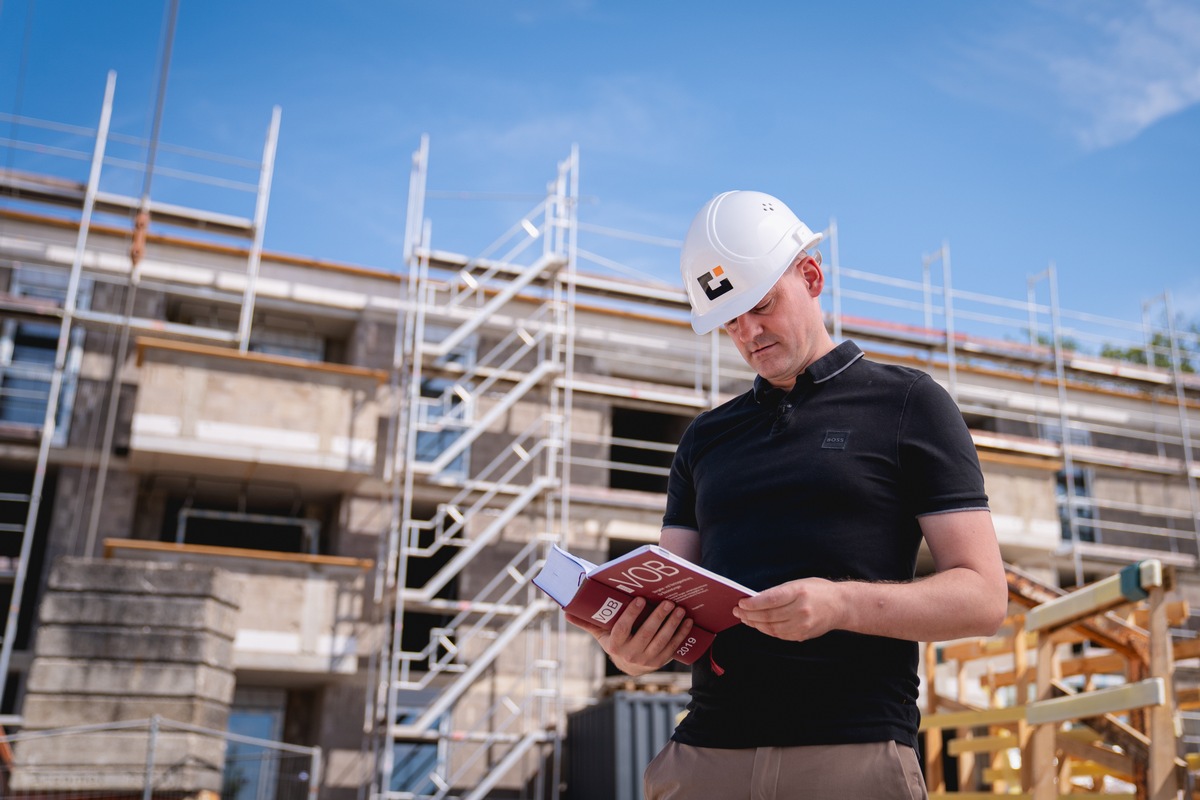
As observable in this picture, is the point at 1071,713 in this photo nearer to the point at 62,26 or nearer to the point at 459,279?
the point at 62,26

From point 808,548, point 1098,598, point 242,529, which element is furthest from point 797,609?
point 242,529

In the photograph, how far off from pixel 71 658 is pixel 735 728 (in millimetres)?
9610

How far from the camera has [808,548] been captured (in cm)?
243

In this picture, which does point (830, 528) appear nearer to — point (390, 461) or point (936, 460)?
→ point (936, 460)

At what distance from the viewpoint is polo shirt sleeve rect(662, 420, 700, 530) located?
9.73ft

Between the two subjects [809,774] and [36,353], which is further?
[36,353]

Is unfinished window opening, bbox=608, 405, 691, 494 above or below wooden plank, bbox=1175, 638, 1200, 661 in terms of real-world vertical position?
above

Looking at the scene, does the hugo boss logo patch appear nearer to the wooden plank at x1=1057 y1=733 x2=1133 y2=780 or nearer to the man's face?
the man's face

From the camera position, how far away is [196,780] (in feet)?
32.8

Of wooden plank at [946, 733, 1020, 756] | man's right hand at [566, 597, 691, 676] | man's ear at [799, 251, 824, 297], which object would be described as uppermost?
man's ear at [799, 251, 824, 297]

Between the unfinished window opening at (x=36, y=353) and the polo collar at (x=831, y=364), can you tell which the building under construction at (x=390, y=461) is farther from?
the polo collar at (x=831, y=364)

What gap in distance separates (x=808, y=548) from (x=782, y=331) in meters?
0.54

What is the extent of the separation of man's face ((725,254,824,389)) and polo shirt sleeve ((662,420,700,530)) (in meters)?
0.34

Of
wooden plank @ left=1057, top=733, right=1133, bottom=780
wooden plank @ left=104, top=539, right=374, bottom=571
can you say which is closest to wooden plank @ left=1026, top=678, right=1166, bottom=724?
wooden plank @ left=1057, top=733, right=1133, bottom=780
